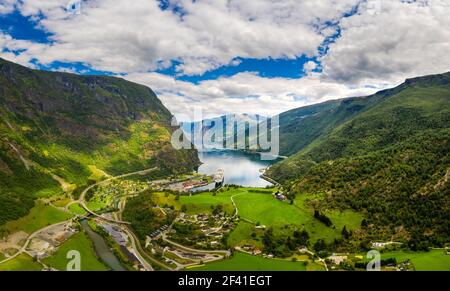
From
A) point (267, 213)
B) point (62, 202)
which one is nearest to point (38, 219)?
point (62, 202)

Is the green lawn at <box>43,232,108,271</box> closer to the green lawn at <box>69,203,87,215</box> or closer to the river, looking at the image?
the river

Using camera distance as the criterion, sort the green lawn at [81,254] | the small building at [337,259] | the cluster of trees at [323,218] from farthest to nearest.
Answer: the cluster of trees at [323,218], the green lawn at [81,254], the small building at [337,259]

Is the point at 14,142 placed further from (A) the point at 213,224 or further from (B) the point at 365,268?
(B) the point at 365,268

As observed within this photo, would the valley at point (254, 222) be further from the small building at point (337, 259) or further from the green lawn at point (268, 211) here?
the green lawn at point (268, 211)

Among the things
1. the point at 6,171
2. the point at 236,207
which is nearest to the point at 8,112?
the point at 6,171

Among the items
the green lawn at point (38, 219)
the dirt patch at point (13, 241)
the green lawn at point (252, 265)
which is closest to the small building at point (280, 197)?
the green lawn at point (252, 265)

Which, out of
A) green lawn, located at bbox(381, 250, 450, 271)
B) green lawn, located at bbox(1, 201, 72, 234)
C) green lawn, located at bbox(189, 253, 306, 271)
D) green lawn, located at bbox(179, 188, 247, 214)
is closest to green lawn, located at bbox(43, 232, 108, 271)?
green lawn, located at bbox(1, 201, 72, 234)

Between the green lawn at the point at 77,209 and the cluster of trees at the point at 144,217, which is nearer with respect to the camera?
the cluster of trees at the point at 144,217
